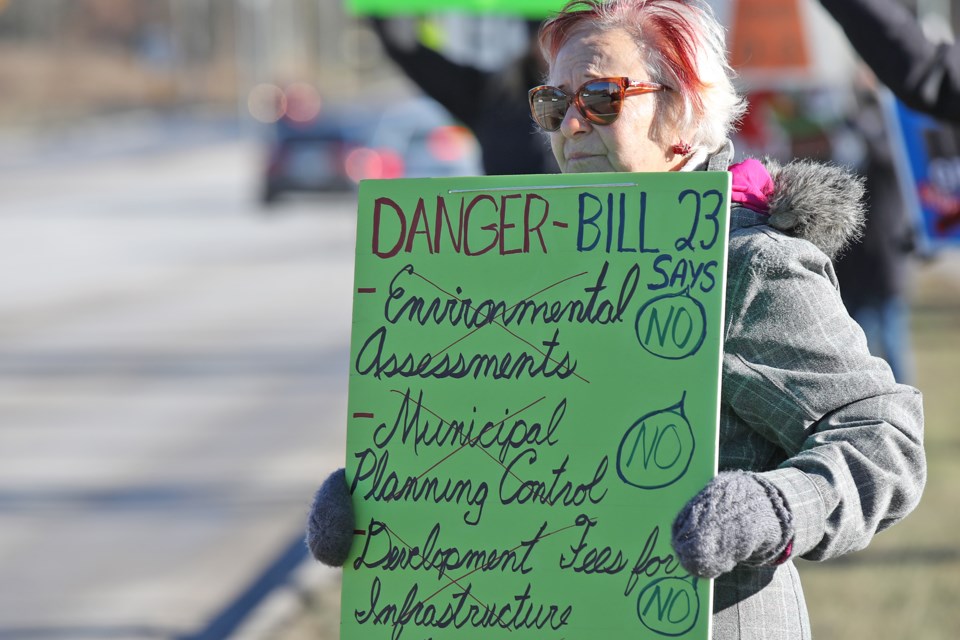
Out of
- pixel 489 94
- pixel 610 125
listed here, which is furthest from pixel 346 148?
pixel 610 125

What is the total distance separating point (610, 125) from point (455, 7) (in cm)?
388

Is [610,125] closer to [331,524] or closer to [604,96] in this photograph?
[604,96]

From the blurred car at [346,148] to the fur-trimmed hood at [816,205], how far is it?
777 inches

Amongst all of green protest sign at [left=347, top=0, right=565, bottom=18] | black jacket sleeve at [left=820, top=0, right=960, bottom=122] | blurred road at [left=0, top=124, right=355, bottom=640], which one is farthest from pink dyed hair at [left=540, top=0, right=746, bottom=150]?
blurred road at [left=0, top=124, right=355, bottom=640]

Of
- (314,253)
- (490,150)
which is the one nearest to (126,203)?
(314,253)

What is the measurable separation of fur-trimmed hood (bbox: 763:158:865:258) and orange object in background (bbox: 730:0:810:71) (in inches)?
255

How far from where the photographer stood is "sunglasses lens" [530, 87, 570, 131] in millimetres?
2061

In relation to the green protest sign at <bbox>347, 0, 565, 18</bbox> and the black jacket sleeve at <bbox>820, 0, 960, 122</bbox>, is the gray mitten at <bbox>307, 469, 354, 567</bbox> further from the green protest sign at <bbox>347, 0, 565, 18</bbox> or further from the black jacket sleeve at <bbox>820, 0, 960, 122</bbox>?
the green protest sign at <bbox>347, 0, 565, 18</bbox>

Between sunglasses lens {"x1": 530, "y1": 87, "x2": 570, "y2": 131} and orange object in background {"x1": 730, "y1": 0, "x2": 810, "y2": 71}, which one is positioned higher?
sunglasses lens {"x1": 530, "y1": 87, "x2": 570, "y2": 131}

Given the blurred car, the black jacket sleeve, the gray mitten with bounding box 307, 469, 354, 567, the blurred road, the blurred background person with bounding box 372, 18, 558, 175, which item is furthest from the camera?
the blurred car

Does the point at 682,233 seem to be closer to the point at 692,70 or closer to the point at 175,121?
the point at 692,70

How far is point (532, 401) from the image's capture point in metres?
1.91

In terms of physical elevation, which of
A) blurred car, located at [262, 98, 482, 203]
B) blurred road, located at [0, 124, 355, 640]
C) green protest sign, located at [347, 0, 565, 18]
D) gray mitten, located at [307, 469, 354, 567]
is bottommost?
blurred car, located at [262, 98, 482, 203]

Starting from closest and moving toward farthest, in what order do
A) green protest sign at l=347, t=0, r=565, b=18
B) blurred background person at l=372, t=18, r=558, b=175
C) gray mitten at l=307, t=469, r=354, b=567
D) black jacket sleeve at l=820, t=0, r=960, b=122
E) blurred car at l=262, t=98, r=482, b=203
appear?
gray mitten at l=307, t=469, r=354, b=567 → black jacket sleeve at l=820, t=0, r=960, b=122 → blurred background person at l=372, t=18, r=558, b=175 → green protest sign at l=347, t=0, r=565, b=18 → blurred car at l=262, t=98, r=482, b=203
